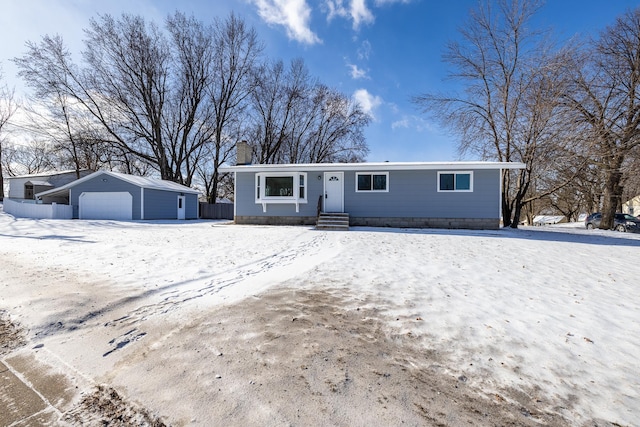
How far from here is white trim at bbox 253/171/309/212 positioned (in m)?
13.0

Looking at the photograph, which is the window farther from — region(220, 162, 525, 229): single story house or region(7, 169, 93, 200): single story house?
region(7, 169, 93, 200): single story house

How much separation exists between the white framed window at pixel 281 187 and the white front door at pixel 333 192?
1016mm

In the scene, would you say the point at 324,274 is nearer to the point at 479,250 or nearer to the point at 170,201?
the point at 479,250

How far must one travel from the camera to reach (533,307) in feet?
11.3

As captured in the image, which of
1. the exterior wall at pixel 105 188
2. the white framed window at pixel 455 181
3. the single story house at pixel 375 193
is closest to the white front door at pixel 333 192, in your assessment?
the single story house at pixel 375 193

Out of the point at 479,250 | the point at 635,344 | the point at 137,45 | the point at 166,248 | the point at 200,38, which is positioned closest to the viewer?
the point at 635,344

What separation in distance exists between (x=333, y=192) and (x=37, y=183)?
30.3m

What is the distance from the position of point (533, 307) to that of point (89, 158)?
30.0m

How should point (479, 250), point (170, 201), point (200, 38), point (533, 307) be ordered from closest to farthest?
1. point (533, 307)
2. point (479, 250)
3. point (170, 201)
4. point (200, 38)

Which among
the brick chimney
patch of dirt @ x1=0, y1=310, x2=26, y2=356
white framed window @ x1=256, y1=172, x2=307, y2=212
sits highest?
the brick chimney

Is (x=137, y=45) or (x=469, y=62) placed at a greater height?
(x=137, y=45)

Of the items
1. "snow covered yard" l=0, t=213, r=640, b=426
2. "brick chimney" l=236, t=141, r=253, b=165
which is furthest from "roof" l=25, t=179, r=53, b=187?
"snow covered yard" l=0, t=213, r=640, b=426

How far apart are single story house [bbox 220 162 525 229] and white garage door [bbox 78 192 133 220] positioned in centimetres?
846

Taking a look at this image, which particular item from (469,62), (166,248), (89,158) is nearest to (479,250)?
(166,248)
